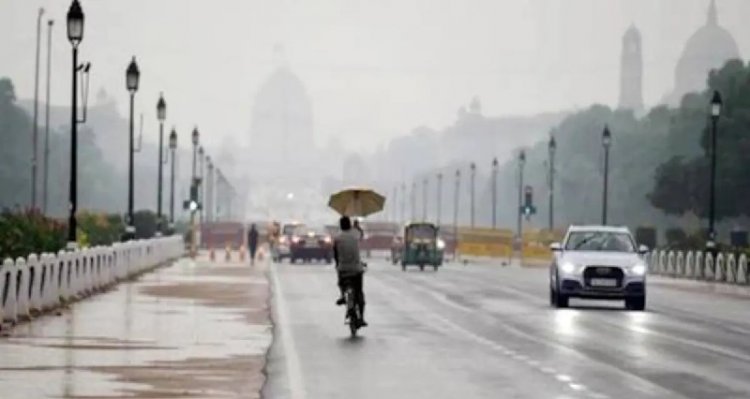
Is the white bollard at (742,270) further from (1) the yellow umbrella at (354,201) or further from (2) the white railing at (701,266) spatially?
(1) the yellow umbrella at (354,201)

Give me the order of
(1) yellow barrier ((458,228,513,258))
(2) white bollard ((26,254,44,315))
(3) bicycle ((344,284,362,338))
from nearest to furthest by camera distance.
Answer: (3) bicycle ((344,284,362,338)) → (2) white bollard ((26,254,44,315)) → (1) yellow barrier ((458,228,513,258))

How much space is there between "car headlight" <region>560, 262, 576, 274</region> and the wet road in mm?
910

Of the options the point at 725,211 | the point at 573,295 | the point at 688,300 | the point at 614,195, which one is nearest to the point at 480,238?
the point at 614,195

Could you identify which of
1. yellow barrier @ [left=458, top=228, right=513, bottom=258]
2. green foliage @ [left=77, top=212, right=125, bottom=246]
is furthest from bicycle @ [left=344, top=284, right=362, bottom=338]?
yellow barrier @ [left=458, top=228, right=513, bottom=258]

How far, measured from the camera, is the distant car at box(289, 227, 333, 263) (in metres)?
99.5

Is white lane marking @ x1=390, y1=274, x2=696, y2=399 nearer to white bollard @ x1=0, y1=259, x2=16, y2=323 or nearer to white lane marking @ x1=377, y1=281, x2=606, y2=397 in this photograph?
white lane marking @ x1=377, y1=281, x2=606, y2=397

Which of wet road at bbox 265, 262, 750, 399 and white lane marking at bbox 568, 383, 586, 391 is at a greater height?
wet road at bbox 265, 262, 750, 399

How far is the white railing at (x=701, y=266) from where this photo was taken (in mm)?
69812

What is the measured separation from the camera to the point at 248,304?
46.9m

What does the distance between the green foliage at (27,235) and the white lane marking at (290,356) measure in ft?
16.8

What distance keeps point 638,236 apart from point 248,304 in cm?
6035

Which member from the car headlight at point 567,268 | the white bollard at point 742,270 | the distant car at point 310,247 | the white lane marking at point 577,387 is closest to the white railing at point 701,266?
the white bollard at point 742,270

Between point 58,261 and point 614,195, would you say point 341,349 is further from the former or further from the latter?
point 614,195

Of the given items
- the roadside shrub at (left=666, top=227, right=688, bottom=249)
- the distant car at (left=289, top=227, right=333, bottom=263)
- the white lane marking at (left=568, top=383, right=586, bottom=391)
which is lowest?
the white lane marking at (left=568, top=383, right=586, bottom=391)
